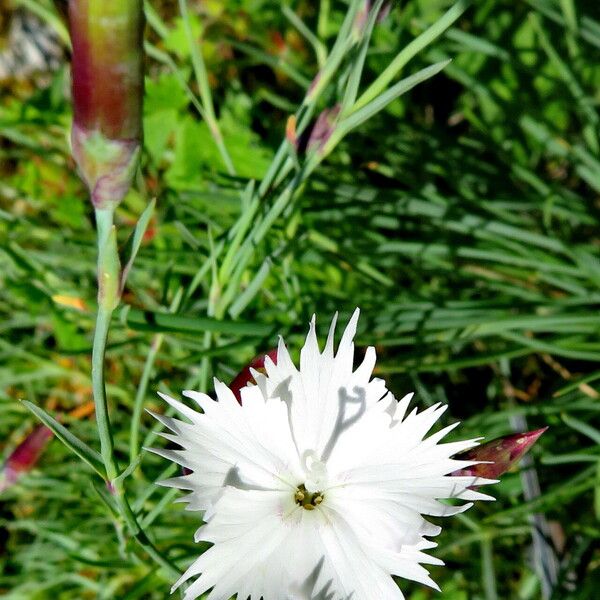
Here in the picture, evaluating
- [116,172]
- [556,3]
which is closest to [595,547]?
[556,3]

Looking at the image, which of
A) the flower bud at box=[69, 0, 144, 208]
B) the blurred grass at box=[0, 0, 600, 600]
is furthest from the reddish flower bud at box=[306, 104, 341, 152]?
the flower bud at box=[69, 0, 144, 208]

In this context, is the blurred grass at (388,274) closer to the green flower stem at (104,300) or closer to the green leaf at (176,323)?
the green leaf at (176,323)

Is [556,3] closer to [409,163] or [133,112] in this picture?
[409,163]

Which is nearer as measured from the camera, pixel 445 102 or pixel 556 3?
pixel 556 3

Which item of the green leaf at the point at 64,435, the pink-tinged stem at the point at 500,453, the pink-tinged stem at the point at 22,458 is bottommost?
the pink-tinged stem at the point at 22,458

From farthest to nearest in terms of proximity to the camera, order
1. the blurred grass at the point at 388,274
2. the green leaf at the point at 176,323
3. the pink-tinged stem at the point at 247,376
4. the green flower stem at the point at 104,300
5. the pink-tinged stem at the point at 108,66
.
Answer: the blurred grass at the point at 388,274 → the green leaf at the point at 176,323 → the pink-tinged stem at the point at 247,376 → the green flower stem at the point at 104,300 → the pink-tinged stem at the point at 108,66

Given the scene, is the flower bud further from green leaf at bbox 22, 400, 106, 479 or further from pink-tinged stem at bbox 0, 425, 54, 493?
pink-tinged stem at bbox 0, 425, 54, 493

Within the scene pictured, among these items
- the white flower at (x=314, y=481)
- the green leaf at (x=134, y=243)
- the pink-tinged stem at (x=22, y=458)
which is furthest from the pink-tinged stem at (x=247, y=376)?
the pink-tinged stem at (x=22, y=458)

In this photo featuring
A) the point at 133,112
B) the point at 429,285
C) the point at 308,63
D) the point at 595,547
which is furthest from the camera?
the point at 308,63

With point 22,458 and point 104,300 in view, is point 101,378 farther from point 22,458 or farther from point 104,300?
point 22,458
